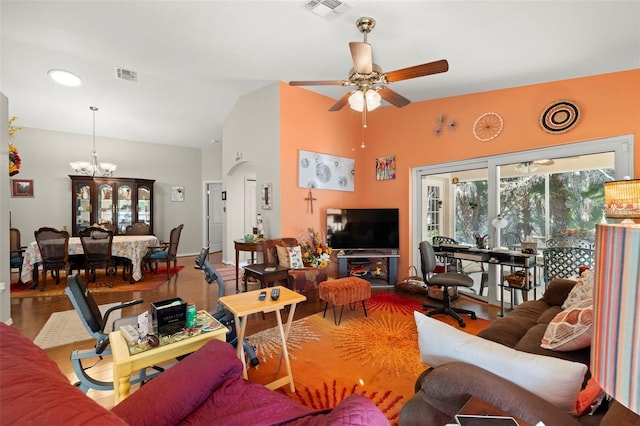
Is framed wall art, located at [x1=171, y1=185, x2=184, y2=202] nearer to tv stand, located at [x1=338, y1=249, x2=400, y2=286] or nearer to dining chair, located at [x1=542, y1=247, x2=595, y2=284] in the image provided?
tv stand, located at [x1=338, y1=249, x2=400, y2=286]

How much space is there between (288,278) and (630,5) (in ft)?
13.5

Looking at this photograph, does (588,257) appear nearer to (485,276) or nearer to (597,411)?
(485,276)

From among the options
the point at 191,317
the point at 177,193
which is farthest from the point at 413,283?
the point at 177,193

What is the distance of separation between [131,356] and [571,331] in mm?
2351

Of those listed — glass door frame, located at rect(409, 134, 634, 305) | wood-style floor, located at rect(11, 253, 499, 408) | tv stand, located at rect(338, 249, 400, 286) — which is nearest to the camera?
wood-style floor, located at rect(11, 253, 499, 408)

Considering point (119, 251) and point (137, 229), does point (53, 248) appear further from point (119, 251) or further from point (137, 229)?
point (137, 229)

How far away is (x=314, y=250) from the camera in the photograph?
4.50 m

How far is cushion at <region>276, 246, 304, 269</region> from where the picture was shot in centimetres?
409

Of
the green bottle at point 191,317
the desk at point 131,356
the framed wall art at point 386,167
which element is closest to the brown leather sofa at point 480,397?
the desk at point 131,356

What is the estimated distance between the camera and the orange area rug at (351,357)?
2031 mm

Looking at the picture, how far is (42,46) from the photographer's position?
356cm

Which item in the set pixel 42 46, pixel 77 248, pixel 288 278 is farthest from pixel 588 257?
pixel 77 248

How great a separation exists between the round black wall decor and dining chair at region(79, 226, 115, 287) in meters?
6.56

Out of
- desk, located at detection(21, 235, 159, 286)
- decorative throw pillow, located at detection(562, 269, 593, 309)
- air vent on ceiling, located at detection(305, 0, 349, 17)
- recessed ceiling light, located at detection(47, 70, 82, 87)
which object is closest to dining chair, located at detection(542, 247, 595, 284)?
decorative throw pillow, located at detection(562, 269, 593, 309)
